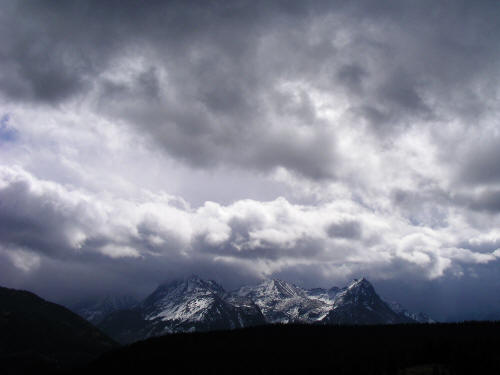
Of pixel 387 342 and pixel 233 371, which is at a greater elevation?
pixel 387 342

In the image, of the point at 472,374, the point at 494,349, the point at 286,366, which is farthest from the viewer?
the point at 286,366

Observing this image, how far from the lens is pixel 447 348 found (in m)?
162

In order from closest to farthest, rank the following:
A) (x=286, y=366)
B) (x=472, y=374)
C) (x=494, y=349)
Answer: (x=472, y=374) < (x=494, y=349) < (x=286, y=366)

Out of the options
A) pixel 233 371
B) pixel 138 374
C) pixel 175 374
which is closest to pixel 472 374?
pixel 233 371

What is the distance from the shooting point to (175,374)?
195 meters

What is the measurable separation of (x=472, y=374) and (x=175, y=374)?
5491 inches

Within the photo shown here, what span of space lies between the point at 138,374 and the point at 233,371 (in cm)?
5346

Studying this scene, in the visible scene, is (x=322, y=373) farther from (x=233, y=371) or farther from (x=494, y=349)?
(x=494, y=349)

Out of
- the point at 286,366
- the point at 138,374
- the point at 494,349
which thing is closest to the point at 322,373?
the point at 286,366

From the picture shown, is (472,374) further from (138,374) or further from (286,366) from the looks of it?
(138,374)

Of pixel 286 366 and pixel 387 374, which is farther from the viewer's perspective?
pixel 286 366

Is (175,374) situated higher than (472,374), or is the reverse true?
(472,374)

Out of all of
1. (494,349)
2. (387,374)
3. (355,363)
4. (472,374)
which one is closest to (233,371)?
(355,363)

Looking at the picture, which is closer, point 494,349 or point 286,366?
point 494,349
